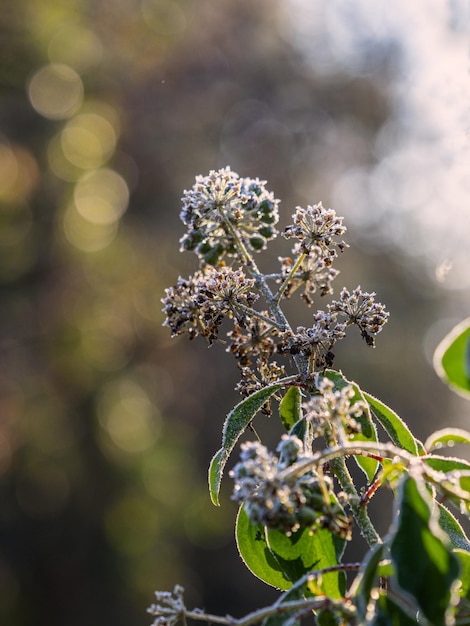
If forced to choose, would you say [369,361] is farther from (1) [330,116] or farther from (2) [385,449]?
(2) [385,449]

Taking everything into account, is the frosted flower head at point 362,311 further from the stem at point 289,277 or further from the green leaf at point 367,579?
the green leaf at point 367,579

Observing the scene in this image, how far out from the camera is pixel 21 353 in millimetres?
8586

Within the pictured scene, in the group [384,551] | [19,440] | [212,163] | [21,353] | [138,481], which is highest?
[212,163]

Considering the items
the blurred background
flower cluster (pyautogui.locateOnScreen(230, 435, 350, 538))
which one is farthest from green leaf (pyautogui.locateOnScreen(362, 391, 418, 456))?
the blurred background

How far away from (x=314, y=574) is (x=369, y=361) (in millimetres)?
8845

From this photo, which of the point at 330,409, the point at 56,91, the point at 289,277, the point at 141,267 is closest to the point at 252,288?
the point at 289,277

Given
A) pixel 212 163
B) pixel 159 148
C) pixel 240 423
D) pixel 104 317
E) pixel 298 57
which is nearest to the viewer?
pixel 240 423

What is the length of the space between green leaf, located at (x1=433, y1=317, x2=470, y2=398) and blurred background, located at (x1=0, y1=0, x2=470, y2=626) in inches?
234

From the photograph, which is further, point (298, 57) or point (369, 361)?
point (298, 57)

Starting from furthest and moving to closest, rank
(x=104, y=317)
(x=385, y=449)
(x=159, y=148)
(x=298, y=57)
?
1. (x=298, y=57)
2. (x=159, y=148)
3. (x=104, y=317)
4. (x=385, y=449)

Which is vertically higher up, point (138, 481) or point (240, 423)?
point (138, 481)

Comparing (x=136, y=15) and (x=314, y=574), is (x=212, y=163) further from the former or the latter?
(x=314, y=574)

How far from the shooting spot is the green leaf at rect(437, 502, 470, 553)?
83 centimetres

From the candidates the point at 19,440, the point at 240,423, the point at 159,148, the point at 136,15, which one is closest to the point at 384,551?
the point at 240,423
